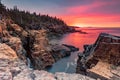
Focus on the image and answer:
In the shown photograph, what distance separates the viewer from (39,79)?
6711 mm

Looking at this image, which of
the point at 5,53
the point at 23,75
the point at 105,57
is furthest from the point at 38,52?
the point at 23,75

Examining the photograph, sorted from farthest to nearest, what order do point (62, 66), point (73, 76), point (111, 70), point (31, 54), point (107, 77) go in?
point (62, 66), point (31, 54), point (111, 70), point (107, 77), point (73, 76)

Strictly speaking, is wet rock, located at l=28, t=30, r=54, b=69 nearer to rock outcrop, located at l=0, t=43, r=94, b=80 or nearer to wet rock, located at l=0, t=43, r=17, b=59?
wet rock, located at l=0, t=43, r=17, b=59

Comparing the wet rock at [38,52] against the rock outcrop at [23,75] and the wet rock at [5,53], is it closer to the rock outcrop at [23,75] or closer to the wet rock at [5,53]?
the wet rock at [5,53]

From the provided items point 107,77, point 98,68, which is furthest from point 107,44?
point 107,77

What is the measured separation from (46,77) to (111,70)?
234 inches

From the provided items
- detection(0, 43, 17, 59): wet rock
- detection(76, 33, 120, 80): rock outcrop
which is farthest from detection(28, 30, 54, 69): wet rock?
detection(0, 43, 17, 59): wet rock

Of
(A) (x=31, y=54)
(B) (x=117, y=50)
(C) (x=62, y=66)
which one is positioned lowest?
(C) (x=62, y=66)

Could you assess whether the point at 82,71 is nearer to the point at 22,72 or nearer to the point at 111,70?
the point at 111,70

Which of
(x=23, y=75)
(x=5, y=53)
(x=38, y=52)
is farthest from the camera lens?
(x=38, y=52)

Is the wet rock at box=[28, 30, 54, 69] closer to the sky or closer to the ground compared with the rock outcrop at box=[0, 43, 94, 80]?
closer to the ground

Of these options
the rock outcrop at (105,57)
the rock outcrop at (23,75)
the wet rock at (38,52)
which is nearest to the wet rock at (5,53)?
the rock outcrop at (23,75)

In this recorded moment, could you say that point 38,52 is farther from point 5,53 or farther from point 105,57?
point 5,53

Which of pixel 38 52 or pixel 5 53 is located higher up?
pixel 5 53
